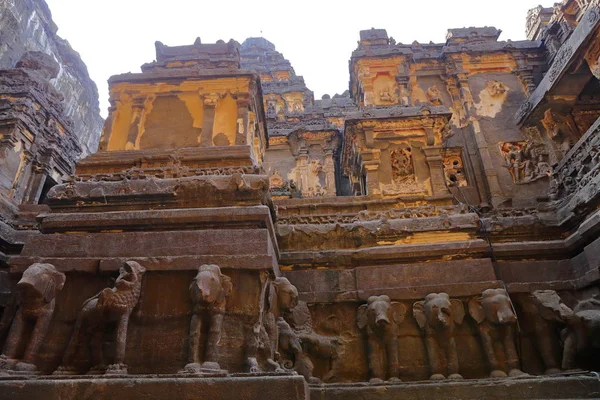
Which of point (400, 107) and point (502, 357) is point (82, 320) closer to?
point (502, 357)

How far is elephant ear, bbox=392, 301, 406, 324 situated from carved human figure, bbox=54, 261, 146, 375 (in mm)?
3910

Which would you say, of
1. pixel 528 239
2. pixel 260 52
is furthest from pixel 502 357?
Result: pixel 260 52

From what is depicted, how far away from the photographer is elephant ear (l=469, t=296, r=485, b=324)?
6383 mm

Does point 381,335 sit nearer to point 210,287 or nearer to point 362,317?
point 362,317

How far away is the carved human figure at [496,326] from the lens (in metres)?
5.99

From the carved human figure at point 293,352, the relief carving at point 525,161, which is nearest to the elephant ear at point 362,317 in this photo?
the carved human figure at point 293,352

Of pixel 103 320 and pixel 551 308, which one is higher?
pixel 551 308

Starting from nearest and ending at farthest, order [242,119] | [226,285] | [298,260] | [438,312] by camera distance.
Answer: [226,285], [438,312], [298,260], [242,119]

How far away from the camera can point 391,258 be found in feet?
24.4

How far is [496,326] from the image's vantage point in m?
6.24

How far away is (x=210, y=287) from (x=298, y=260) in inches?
112

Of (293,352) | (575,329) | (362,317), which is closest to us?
(293,352)

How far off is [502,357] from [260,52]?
37.2m

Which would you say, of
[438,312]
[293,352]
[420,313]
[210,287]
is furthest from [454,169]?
[210,287]
